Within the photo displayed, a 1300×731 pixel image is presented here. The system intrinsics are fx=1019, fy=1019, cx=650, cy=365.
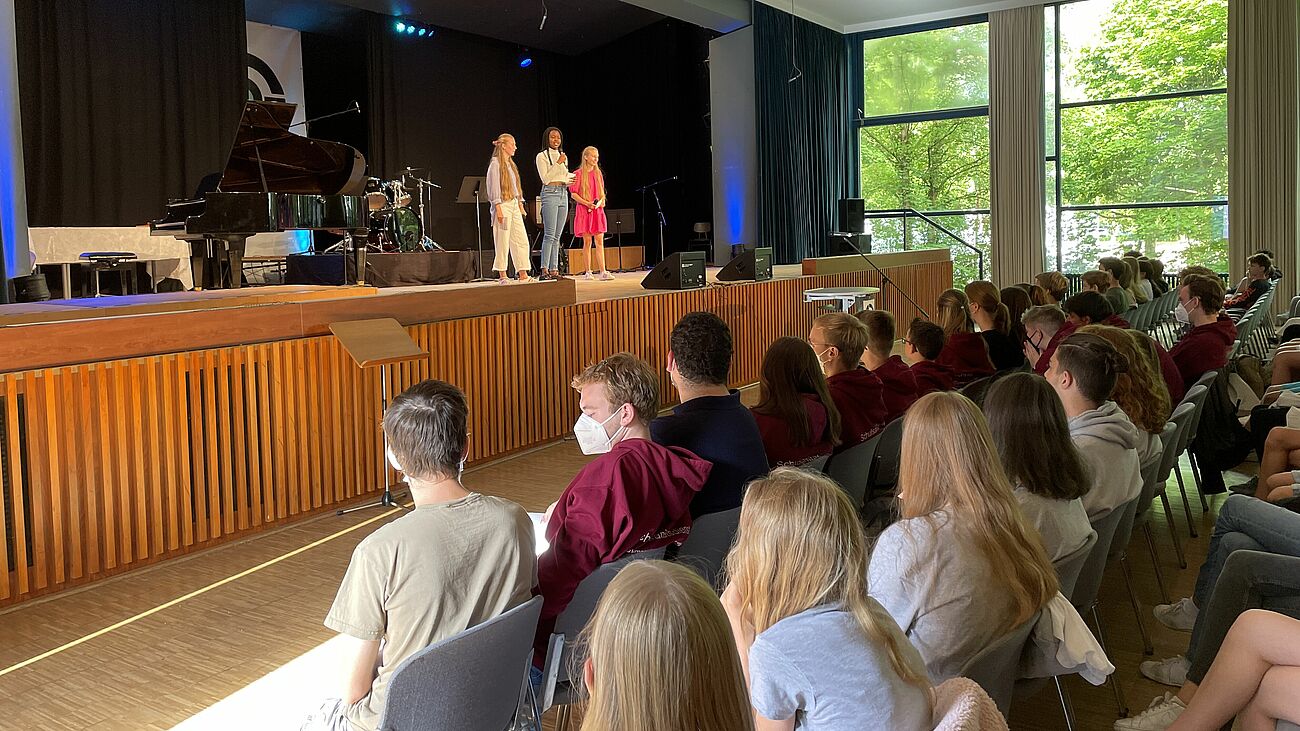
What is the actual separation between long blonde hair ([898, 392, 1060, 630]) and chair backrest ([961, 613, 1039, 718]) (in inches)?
2.5

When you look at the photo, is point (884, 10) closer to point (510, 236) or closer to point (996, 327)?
point (510, 236)

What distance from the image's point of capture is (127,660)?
11.6ft

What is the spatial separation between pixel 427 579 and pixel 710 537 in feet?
3.22

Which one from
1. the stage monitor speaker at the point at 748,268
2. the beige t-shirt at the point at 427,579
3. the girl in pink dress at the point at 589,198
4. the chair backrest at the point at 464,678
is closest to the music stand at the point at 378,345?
the beige t-shirt at the point at 427,579

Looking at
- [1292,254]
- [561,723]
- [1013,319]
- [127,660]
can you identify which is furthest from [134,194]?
[1292,254]

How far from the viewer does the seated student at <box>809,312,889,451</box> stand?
3939mm

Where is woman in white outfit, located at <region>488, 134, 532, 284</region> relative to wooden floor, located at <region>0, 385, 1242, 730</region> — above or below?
above

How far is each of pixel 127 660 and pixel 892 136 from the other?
47.0ft

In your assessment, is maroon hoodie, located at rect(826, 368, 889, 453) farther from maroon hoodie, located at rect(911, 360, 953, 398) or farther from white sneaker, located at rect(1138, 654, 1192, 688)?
white sneaker, located at rect(1138, 654, 1192, 688)

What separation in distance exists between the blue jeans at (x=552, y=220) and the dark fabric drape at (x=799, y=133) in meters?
5.81

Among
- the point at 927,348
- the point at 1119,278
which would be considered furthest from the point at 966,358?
the point at 1119,278

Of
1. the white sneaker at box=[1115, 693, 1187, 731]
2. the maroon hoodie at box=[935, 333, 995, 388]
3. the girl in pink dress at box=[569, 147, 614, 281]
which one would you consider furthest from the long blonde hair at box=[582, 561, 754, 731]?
the girl in pink dress at box=[569, 147, 614, 281]

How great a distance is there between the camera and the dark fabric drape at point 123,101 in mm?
9156

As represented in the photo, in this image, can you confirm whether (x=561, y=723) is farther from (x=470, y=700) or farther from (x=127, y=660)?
(x=127, y=660)
